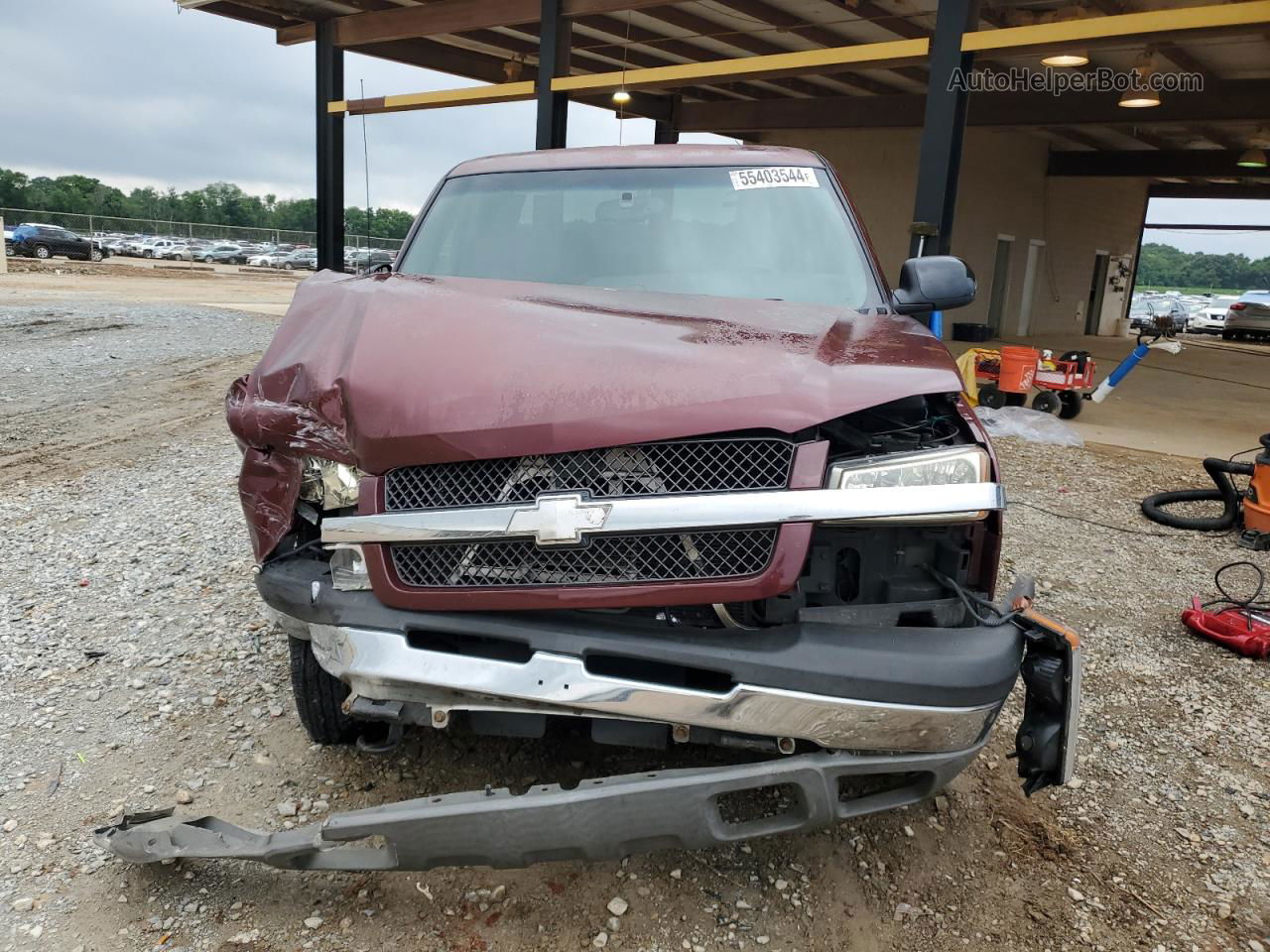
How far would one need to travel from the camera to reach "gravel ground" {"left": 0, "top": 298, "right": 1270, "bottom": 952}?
236cm

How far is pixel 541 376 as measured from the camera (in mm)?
2182

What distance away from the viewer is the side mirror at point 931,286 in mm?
3447

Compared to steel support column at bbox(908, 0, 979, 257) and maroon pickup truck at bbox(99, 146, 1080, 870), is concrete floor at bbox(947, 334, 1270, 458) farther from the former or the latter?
maroon pickup truck at bbox(99, 146, 1080, 870)

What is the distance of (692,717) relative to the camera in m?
2.04

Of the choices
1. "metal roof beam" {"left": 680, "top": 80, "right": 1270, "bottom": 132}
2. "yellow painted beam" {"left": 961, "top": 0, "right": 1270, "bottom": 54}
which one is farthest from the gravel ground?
"metal roof beam" {"left": 680, "top": 80, "right": 1270, "bottom": 132}

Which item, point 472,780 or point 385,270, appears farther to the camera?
point 385,270

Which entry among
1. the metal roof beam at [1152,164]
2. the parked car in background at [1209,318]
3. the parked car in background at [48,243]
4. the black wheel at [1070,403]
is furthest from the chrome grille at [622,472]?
the parked car in background at [48,243]

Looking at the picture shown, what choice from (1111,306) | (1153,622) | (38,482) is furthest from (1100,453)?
(1111,306)

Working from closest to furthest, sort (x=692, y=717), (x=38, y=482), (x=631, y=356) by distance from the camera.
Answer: (x=692, y=717), (x=631, y=356), (x=38, y=482)

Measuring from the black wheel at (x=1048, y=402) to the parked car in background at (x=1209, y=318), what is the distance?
2659 centimetres

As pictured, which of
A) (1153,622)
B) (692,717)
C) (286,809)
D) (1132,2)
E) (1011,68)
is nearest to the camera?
(692,717)

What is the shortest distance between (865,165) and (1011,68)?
172 inches

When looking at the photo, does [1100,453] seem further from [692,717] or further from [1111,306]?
[1111,306]

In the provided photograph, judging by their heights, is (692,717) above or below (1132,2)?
below
